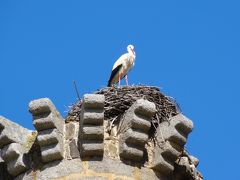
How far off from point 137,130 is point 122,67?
500cm

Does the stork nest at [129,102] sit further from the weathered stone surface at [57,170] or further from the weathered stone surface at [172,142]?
the weathered stone surface at [57,170]

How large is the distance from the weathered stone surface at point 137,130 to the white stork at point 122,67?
4.23m

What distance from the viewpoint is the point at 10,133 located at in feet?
49.8

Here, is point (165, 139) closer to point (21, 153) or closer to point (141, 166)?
point (141, 166)

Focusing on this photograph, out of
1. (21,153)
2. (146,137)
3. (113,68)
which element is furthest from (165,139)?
(113,68)

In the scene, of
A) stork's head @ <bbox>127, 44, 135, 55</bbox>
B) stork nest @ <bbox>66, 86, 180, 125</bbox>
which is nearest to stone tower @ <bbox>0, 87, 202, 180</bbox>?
stork nest @ <bbox>66, 86, 180, 125</bbox>

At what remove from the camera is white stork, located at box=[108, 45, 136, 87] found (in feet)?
64.3

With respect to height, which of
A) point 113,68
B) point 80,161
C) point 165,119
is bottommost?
point 80,161

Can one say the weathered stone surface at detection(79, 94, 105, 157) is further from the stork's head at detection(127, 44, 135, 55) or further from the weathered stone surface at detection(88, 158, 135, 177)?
the stork's head at detection(127, 44, 135, 55)

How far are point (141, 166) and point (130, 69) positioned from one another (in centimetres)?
538

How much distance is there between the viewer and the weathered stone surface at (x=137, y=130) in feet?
49.1

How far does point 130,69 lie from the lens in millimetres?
20219

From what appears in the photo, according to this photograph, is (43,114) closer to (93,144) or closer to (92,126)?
(92,126)

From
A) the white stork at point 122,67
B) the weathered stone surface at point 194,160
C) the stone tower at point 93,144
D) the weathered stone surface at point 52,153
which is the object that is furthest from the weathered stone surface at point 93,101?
the white stork at point 122,67
